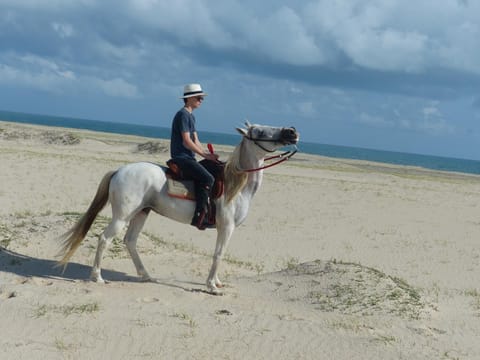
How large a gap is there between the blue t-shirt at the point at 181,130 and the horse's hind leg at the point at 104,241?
123 centimetres

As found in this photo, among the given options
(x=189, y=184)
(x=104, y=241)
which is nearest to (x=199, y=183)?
(x=189, y=184)

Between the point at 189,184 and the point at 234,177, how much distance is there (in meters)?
0.66

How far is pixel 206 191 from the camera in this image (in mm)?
7488

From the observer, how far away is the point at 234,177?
7.44 metres

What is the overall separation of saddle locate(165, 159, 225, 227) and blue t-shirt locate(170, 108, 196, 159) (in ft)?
0.59

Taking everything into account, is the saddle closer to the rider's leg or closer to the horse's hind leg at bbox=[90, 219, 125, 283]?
the rider's leg

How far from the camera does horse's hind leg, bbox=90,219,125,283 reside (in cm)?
750

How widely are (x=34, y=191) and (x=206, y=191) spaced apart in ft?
40.5

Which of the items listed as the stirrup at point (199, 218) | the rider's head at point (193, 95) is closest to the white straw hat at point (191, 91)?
the rider's head at point (193, 95)

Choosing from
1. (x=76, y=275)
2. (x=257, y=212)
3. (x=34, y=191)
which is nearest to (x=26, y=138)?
(x=34, y=191)

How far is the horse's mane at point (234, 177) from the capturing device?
741 cm

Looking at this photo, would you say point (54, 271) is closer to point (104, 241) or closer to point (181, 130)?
point (104, 241)

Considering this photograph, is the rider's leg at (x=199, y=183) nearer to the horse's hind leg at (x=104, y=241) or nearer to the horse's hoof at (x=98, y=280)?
the horse's hind leg at (x=104, y=241)

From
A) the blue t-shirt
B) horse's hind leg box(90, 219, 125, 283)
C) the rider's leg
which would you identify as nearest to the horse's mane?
the rider's leg
